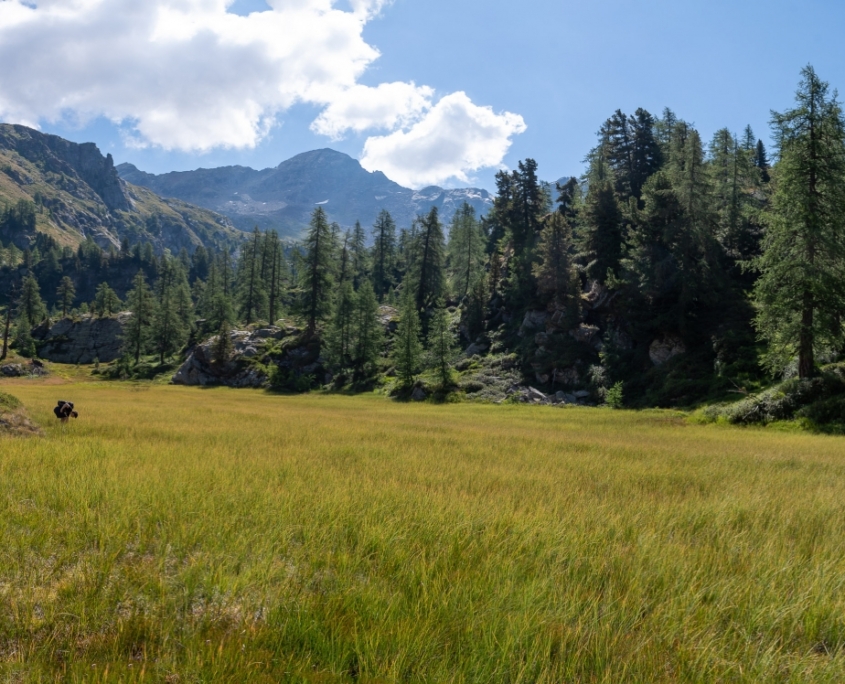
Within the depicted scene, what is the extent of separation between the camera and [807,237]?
23.8 metres

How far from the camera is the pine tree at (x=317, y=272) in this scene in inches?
2515

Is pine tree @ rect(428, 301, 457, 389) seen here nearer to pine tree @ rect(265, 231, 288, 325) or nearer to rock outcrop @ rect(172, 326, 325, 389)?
rock outcrop @ rect(172, 326, 325, 389)

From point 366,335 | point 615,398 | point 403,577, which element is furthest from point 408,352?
point 403,577

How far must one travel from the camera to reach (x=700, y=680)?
265 cm

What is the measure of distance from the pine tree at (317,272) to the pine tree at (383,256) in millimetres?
27531

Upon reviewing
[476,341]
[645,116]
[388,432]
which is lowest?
[388,432]

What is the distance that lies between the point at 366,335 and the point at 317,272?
14521 mm

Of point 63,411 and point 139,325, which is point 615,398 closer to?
point 63,411

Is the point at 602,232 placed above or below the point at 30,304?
above

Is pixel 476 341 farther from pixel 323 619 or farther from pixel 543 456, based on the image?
pixel 323 619

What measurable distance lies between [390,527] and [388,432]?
11275 millimetres

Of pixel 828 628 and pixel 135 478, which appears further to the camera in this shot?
pixel 135 478

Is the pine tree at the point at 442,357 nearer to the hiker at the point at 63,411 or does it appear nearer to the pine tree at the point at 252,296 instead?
the hiker at the point at 63,411

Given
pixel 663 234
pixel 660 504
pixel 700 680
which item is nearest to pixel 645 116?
pixel 663 234
